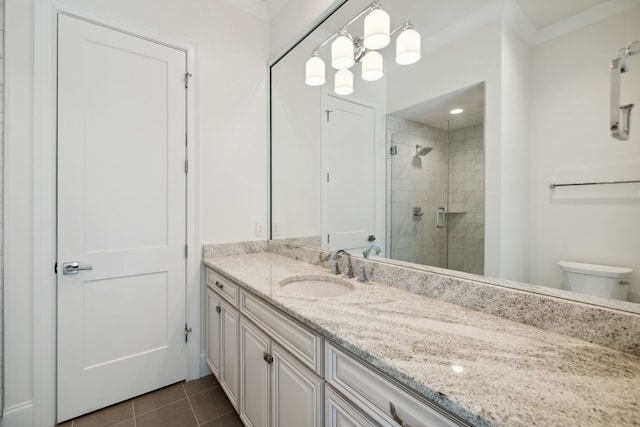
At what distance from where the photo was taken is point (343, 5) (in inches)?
65.0

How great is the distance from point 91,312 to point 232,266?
0.82m

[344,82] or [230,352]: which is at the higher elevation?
[344,82]

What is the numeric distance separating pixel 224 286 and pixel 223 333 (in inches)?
11.2

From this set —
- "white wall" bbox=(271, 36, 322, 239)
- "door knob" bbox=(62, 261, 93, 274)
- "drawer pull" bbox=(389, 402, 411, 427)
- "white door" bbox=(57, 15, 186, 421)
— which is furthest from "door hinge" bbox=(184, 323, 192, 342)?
"drawer pull" bbox=(389, 402, 411, 427)

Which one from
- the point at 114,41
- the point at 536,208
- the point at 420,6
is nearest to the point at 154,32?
the point at 114,41

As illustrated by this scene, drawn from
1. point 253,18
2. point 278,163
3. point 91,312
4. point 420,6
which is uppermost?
point 253,18

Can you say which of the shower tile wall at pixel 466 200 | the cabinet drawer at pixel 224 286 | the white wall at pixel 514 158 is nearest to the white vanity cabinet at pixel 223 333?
the cabinet drawer at pixel 224 286

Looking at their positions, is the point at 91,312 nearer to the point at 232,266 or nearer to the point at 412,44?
the point at 232,266

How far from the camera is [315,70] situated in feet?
5.81

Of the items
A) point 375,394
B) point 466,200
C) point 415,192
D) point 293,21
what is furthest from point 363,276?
point 293,21

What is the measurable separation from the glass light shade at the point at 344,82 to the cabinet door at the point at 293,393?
56.0 inches

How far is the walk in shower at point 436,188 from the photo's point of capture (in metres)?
1.10

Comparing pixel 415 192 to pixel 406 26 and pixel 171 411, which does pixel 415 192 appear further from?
pixel 171 411

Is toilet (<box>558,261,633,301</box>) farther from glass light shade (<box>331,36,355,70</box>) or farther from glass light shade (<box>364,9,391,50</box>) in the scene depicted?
glass light shade (<box>331,36,355,70</box>)
